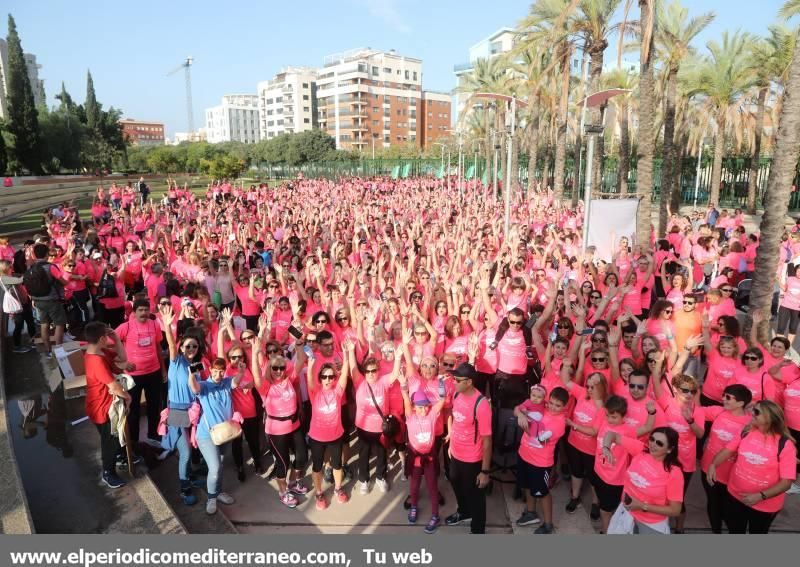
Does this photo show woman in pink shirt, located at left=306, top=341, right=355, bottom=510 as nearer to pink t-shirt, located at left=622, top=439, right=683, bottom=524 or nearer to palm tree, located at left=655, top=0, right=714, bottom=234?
pink t-shirt, located at left=622, top=439, right=683, bottom=524

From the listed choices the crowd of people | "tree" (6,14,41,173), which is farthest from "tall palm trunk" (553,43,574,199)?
"tree" (6,14,41,173)

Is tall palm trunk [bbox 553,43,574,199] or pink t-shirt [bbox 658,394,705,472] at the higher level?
tall palm trunk [bbox 553,43,574,199]

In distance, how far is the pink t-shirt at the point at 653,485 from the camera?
11.5ft

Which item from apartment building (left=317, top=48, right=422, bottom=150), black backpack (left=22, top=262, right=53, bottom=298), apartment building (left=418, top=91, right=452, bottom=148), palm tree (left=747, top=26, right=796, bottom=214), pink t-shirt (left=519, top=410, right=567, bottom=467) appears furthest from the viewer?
apartment building (left=418, top=91, right=452, bottom=148)

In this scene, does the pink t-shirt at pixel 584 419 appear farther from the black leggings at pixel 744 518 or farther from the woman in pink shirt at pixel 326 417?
the woman in pink shirt at pixel 326 417

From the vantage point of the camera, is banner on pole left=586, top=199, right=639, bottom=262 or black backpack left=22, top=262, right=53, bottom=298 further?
banner on pole left=586, top=199, right=639, bottom=262

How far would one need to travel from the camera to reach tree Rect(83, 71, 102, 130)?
55125 millimetres

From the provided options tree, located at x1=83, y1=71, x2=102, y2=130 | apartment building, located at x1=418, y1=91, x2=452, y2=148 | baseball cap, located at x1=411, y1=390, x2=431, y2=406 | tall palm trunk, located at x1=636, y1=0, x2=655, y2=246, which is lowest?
baseball cap, located at x1=411, y1=390, x2=431, y2=406

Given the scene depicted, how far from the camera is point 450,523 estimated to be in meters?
4.63

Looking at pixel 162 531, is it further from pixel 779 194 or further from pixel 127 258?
pixel 779 194

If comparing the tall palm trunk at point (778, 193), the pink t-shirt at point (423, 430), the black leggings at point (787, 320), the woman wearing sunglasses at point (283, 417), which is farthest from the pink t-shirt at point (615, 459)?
the black leggings at point (787, 320)

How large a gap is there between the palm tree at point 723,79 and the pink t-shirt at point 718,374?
64.4ft

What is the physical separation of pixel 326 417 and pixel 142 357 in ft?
6.89

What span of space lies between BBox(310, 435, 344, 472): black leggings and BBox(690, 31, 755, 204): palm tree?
2185 centimetres
